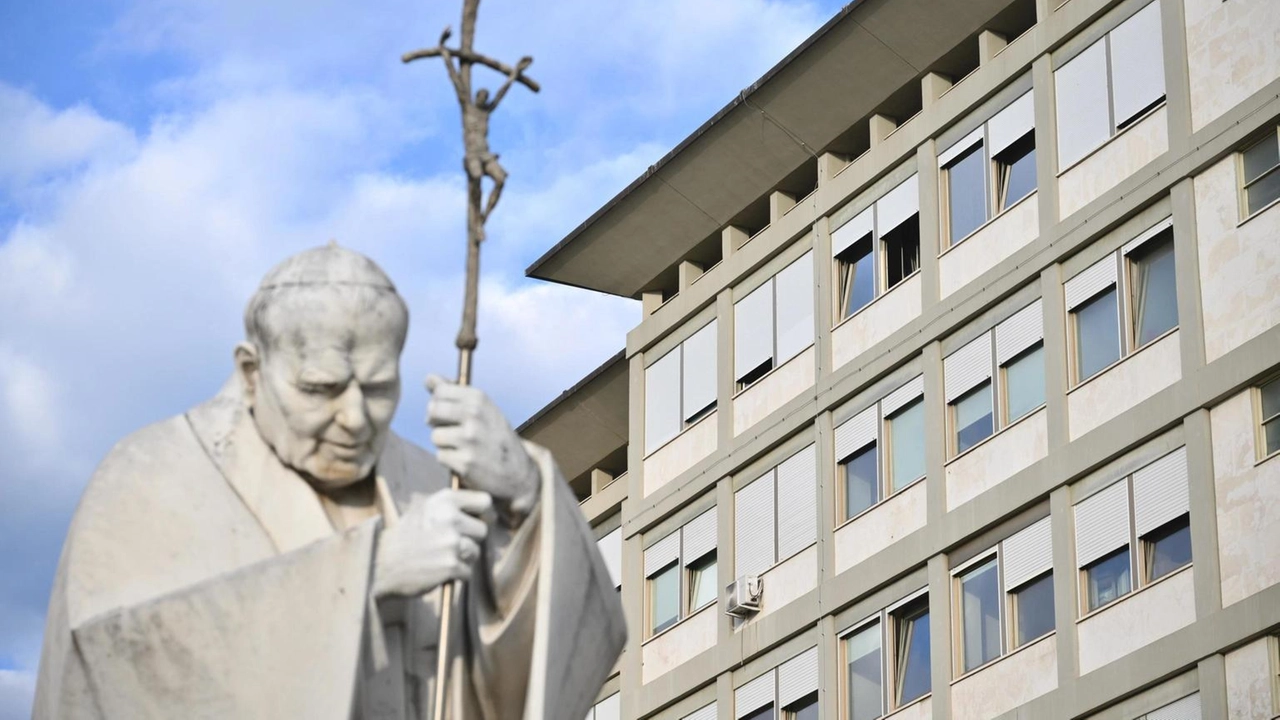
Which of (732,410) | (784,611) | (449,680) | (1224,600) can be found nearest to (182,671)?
(449,680)

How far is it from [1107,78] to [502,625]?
1432 inches

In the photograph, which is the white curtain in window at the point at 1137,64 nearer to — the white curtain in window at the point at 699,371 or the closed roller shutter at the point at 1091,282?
the closed roller shutter at the point at 1091,282

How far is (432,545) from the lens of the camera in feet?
29.6

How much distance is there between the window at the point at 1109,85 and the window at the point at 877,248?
3859mm

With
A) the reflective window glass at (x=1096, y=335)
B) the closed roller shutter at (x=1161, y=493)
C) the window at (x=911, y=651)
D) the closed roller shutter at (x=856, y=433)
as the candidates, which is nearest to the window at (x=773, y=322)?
the closed roller shutter at (x=856, y=433)

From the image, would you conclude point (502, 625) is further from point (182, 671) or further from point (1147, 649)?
point (1147, 649)

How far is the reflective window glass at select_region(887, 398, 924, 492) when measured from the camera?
156 ft

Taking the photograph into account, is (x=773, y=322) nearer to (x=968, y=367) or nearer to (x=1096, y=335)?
(x=968, y=367)

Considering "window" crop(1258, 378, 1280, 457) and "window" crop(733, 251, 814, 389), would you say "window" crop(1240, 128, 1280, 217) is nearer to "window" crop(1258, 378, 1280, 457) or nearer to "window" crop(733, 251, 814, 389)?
"window" crop(1258, 378, 1280, 457)

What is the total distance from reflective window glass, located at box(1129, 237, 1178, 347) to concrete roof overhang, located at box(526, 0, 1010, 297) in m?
6.19

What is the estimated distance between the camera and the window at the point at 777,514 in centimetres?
4975

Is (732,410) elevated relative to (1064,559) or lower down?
elevated

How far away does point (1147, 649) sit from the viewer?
40.7 metres

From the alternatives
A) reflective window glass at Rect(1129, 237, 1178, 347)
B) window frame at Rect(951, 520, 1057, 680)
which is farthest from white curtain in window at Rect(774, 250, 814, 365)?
reflective window glass at Rect(1129, 237, 1178, 347)
